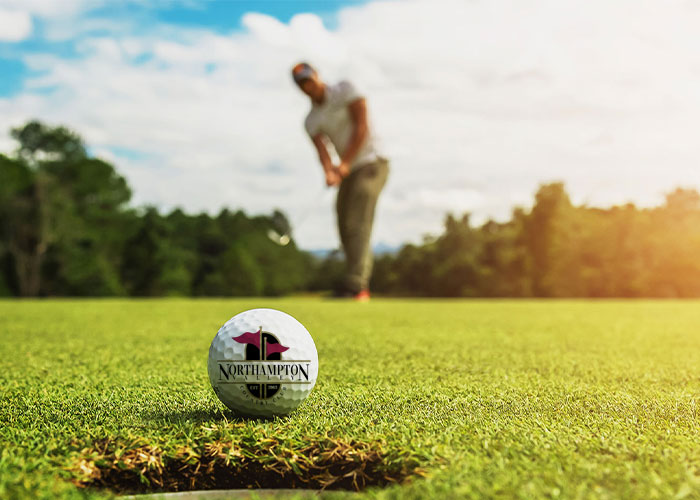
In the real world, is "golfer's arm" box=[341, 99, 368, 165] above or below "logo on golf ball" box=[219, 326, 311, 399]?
above

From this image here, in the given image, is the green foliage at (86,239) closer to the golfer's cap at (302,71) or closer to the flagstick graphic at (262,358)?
the golfer's cap at (302,71)

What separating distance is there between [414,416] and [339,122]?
7.33 m

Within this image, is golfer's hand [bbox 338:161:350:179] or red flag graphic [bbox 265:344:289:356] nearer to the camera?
red flag graphic [bbox 265:344:289:356]

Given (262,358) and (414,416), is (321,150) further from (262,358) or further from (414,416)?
(414,416)

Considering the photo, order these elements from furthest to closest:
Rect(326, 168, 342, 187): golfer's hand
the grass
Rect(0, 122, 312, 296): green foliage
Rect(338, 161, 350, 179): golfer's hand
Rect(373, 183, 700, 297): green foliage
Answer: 1. Rect(373, 183, 700, 297): green foliage
2. Rect(0, 122, 312, 296): green foliage
3. Rect(338, 161, 350, 179): golfer's hand
4. Rect(326, 168, 342, 187): golfer's hand
5. the grass

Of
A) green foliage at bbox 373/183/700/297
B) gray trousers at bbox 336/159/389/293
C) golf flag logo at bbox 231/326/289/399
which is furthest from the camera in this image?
green foliage at bbox 373/183/700/297

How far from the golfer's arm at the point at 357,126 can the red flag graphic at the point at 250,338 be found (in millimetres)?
6725

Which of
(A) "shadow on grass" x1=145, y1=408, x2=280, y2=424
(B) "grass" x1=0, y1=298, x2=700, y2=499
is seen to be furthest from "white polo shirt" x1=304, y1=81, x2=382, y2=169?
(A) "shadow on grass" x1=145, y1=408, x2=280, y2=424

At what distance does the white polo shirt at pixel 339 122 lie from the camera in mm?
8836

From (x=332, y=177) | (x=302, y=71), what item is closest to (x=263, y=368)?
(x=332, y=177)

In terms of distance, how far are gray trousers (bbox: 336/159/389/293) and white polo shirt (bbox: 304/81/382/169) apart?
193 millimetres

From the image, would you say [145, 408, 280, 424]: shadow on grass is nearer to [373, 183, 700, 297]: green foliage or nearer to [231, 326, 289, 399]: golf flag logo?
[231, 326, 289, 399]: golf flag logo

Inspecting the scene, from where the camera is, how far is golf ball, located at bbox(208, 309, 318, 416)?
2086mm

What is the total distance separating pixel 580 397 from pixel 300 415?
114 cm
